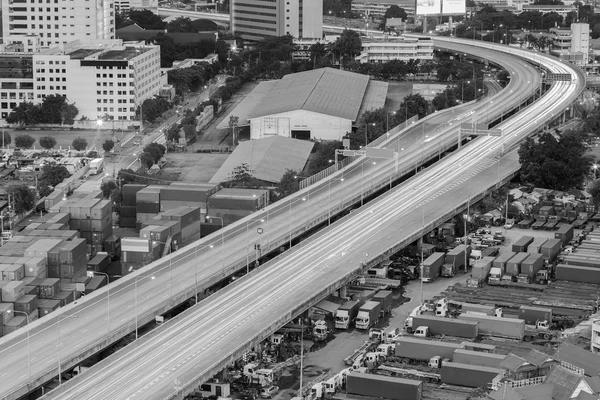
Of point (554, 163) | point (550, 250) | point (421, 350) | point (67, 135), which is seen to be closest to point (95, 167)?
point (67, 135)

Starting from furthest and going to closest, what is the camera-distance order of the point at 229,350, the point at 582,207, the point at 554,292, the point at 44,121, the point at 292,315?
the point at 44,121 < the point at 582,207 < the point at 554,292 < the point at 292,315 < the point at 229,350

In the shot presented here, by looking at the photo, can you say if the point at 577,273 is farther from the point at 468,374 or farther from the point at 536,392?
the point at 536,392

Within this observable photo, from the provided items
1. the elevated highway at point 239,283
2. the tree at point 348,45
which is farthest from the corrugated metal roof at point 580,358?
the tree at point 348,45

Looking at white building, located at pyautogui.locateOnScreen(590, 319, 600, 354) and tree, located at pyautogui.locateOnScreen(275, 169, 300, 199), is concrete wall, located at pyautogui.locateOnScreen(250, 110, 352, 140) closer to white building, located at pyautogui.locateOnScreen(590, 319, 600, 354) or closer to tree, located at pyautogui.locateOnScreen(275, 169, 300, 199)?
tree, located at pyautogui.locateOnScreen(275, 169, 300, 199)

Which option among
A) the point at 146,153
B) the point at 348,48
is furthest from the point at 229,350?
the point at 348,48

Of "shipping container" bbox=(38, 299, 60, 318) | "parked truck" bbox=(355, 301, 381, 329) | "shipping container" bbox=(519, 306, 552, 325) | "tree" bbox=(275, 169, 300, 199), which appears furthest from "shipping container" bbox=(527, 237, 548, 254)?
"shipping container" bbox=(38, 299, 60, 318)

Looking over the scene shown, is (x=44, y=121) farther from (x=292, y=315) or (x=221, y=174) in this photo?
(x=292, y=315)
